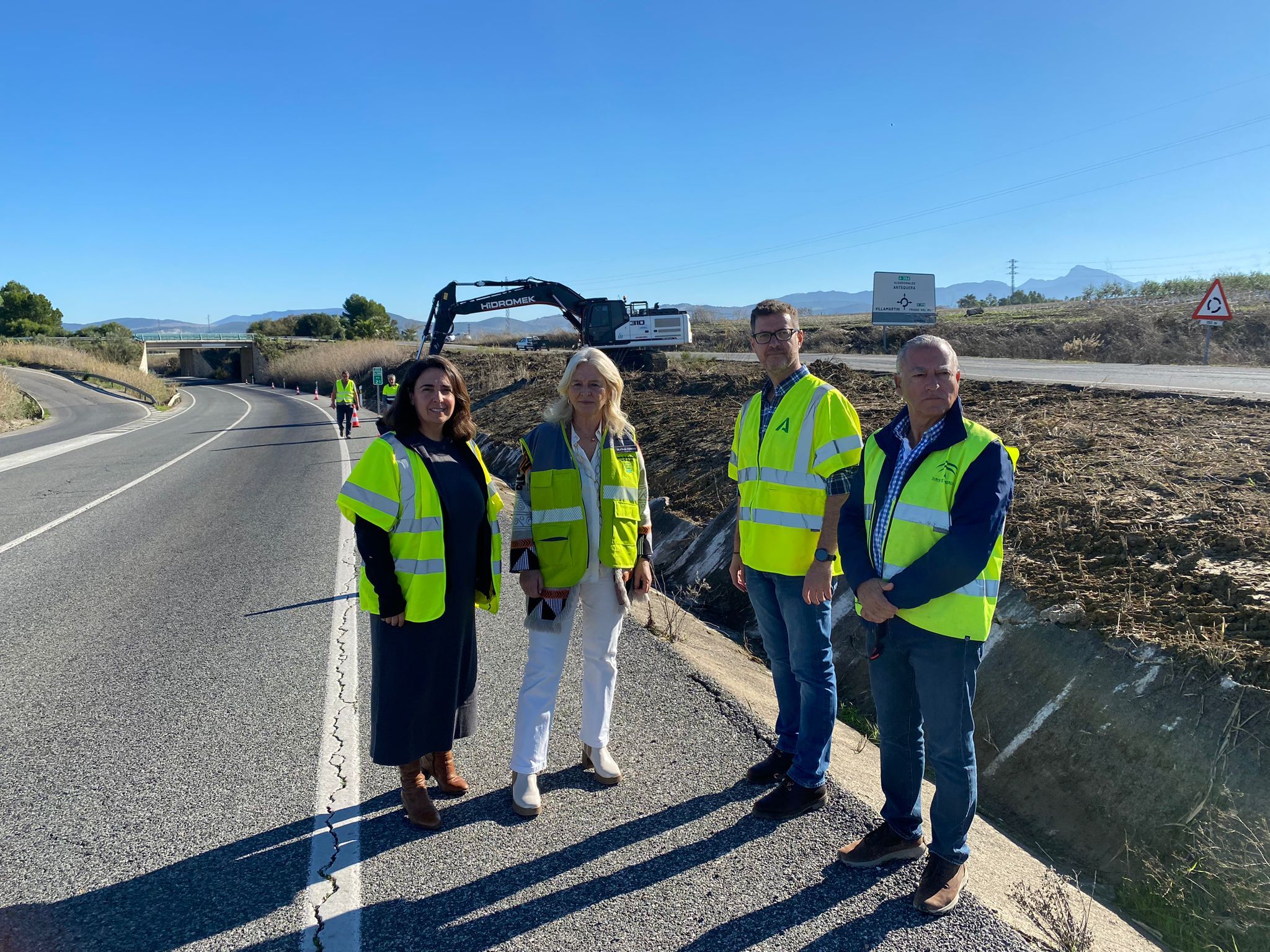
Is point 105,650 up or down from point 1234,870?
up

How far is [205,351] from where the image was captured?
88.4m

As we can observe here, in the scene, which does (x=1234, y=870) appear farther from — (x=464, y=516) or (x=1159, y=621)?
(x=464, y=516)

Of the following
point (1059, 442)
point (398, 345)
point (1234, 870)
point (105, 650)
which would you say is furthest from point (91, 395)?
point (1234, 870)

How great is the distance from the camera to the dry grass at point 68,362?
1841 inches

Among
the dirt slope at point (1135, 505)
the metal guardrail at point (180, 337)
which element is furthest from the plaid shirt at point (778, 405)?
the metal guardrail at point (180, 337)

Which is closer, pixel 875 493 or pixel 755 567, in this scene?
pixel 875 493

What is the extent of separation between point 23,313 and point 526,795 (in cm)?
10316

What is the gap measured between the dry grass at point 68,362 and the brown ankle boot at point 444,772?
155ft

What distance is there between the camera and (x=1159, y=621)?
469cm

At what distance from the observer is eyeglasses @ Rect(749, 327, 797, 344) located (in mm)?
3574

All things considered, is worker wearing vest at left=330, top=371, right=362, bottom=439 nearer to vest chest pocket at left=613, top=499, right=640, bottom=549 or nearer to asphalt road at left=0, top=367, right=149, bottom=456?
asphalt road at left=0, top=367, right=149, bottom=456

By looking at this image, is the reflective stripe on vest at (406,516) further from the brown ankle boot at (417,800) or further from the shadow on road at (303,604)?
the shadow on road at (303,604)

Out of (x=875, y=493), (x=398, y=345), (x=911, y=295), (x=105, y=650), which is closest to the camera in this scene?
(x=875, y=493)

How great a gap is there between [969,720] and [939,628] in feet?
1.24
